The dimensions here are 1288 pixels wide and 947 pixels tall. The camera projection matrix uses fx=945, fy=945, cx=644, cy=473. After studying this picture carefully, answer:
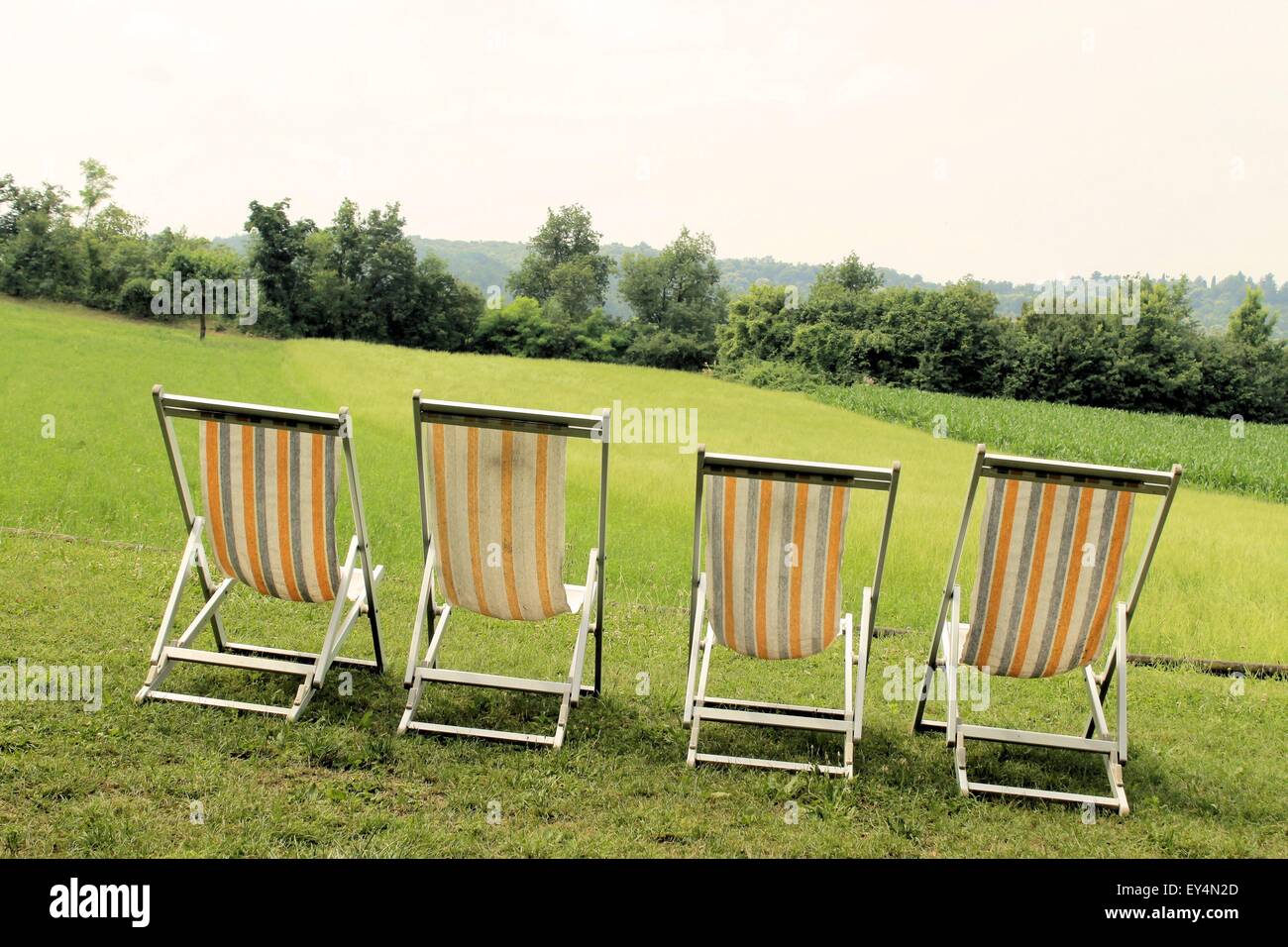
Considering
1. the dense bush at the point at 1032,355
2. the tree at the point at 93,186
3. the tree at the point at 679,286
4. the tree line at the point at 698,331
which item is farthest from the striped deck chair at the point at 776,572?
the tree at the point at 679,286

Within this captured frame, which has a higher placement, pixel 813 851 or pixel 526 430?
pixel 526 430

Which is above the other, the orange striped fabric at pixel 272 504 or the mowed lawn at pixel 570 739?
the orange striped fabric at pixel 272 504

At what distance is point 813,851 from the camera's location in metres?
2.78

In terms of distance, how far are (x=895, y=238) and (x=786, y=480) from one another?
68576 millimetres

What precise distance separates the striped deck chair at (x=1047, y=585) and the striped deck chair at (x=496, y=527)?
1317 millimetres

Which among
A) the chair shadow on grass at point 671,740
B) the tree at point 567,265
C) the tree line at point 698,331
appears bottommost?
the chair shadow on grass at point 671,740

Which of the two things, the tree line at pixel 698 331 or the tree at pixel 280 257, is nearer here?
the tree line at pixel 698 331

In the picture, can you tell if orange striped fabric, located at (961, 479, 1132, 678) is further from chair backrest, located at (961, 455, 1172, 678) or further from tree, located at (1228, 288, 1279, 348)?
tree, located at (1228, 288, 1279, 348)

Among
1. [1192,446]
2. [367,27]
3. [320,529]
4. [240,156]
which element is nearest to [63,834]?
[320,529]

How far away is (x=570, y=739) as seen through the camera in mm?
3439

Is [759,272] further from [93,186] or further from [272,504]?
[272,504]

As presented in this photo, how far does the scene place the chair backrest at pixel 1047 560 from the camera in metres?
3.10

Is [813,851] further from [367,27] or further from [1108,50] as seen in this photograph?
[367,27]

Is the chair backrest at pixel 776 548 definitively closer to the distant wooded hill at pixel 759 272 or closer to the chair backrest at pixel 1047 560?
the chair backrest at pixel 1047 560
